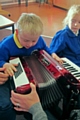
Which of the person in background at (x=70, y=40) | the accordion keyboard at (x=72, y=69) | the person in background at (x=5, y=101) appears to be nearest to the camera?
the person in background at (x=5, y=101)

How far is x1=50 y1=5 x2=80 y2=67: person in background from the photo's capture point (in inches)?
65.4

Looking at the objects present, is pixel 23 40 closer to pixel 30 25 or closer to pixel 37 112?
pixel 30 25

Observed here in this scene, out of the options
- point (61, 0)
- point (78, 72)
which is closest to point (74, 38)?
point (78, 72)

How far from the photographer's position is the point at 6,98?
3.79ft

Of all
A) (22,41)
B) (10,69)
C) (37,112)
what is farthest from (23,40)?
(37,112)

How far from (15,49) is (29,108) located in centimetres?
48

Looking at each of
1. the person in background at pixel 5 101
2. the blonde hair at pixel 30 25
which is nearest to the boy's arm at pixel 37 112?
the person in background at pixel 5 101

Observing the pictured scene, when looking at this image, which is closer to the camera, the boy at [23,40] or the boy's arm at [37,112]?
the boy's arm at [37,112]

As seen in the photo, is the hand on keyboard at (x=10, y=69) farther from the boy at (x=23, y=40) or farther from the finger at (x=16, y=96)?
the finger at (x=16, y=96)

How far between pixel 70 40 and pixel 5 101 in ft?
2.74

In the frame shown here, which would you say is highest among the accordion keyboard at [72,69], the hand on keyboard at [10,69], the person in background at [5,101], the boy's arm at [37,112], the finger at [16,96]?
the hand on keyboard at [10,69]

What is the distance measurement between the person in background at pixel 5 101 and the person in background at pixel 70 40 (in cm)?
58

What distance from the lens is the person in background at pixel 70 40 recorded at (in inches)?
65.4

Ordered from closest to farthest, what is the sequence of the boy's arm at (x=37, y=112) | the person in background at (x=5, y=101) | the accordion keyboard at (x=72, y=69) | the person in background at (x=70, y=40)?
the boy's arm at (x=37, y=112) < the person in background at (x=5, y=101) < the accordion keyboard at (x=72, y=69) < the person in background at (x=70, y=40)
